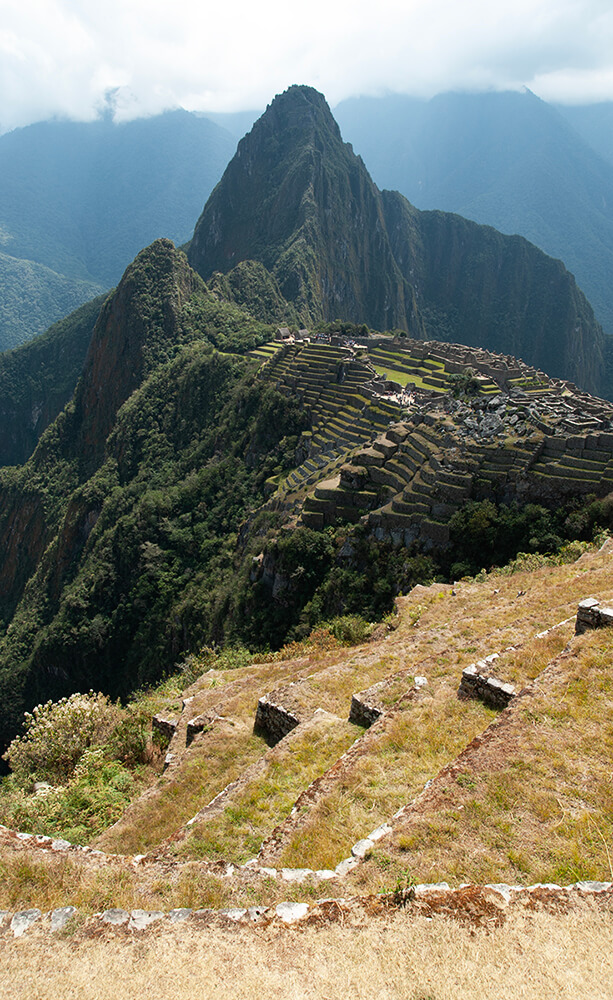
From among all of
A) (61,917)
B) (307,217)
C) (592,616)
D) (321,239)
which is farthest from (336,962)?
(321,239)

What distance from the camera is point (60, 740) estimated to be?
15.4 meters

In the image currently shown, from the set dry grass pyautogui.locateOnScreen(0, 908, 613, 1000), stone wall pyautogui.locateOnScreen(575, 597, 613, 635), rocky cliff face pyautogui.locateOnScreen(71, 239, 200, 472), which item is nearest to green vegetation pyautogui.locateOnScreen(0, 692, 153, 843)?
dry grass pyautogui.locateOnScreen(0, 908, 613, 1000)

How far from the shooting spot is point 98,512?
67625 mm

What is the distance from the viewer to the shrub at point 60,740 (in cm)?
1505

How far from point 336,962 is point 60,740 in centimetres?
1274

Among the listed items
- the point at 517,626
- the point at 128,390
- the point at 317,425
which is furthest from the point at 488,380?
the point at 128,390

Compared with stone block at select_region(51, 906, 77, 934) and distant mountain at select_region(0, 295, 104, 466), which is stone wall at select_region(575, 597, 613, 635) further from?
distant mountain at select_region(0, 295, 104, 466)

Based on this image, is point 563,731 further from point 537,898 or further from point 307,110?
point 307,110

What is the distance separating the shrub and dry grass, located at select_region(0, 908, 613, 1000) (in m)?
10.3

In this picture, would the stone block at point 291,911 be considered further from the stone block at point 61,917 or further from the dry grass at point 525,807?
the stone block at point 61,917

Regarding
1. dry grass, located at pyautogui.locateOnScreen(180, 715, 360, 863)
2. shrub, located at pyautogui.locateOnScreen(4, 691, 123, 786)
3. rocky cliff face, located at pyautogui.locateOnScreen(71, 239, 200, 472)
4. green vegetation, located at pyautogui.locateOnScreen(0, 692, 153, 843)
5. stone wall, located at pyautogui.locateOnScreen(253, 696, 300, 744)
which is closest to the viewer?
dry grass, located at pyautogui.locateOnScreen(180, 715, 360, 863)

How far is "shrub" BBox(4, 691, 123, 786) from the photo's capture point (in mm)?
15055

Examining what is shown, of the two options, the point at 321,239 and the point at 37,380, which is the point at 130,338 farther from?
the point at 321,239

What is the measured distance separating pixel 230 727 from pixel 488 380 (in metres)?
42.7
